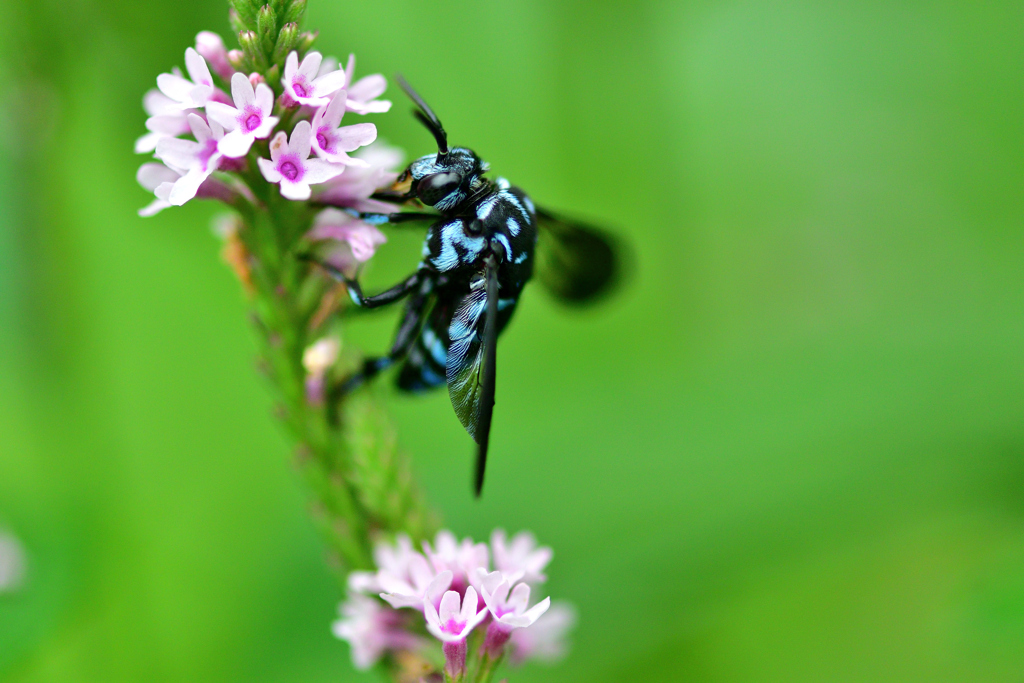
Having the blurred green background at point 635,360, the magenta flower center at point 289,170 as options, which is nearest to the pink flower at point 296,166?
the magenta flower center at point 289,170

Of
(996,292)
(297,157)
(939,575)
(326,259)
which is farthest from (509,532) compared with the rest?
(996,292)

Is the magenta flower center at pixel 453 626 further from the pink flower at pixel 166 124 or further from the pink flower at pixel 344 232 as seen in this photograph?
the pink flower at pixel 166 124

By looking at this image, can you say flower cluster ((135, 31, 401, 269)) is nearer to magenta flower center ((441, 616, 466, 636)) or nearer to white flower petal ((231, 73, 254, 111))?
white flower petal ((231, 73, 254, 111))

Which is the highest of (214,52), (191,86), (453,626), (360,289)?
(214,52)

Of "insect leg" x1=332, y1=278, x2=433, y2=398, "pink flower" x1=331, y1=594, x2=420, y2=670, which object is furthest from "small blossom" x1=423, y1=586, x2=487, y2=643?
"insect leg" x1=332, y1=278, x2=433, y2=398

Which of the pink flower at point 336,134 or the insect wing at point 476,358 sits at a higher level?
the pink flower at point 336,134

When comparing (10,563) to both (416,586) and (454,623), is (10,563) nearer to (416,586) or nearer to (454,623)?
(416,586)

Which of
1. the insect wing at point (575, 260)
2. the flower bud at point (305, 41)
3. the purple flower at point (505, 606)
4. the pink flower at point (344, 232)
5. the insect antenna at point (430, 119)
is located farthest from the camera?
the insect wing at point (575, 260)

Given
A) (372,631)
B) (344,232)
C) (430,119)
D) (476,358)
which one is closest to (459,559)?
(372,631)

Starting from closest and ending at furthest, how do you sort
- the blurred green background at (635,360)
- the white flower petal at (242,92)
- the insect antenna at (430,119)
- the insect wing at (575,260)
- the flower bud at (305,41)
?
the white flower petal at (242,92), the flower bud at (305,41), the insect antenna at (430,119), the insect wing at (575,260), the blurred green background at (635,360)
